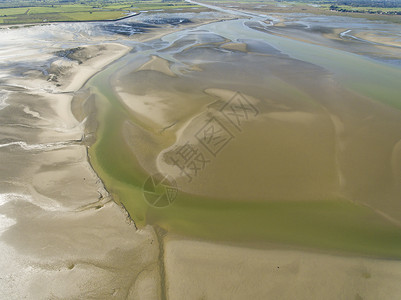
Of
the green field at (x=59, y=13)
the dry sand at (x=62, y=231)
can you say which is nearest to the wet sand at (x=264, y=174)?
the dry sand at (x=62, y=231)

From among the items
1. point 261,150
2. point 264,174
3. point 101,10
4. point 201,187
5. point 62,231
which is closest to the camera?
point 62,231

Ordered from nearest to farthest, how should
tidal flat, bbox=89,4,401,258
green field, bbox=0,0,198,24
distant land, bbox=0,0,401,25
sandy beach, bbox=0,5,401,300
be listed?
sandy beach, bbox=0,5,401,300, tidal flat, bbox=89,4,401,258, green field, bbox=0,0,198,24, distant land, bbox=0,0,401,25

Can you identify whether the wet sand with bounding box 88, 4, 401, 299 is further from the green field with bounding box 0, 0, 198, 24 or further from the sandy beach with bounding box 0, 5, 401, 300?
the green field with bounding box 0, 0, 198, 24

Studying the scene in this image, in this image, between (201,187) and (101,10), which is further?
(101,10)

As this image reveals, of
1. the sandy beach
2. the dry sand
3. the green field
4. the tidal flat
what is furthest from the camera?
the green field

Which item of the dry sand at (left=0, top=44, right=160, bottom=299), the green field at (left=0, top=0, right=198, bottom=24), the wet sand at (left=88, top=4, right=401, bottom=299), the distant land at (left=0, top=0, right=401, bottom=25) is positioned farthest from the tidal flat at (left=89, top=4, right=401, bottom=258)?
the distant land at (left=0, top=0, right=401, bottom=25)

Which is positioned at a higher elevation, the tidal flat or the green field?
the green field

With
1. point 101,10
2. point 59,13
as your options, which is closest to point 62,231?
point 59,13

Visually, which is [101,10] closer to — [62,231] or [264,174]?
[264,174]

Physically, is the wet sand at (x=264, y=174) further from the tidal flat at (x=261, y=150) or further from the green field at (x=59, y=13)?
the green field at (x=59, y=13)

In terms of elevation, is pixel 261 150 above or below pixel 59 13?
below

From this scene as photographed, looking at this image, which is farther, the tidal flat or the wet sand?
the tidal flat

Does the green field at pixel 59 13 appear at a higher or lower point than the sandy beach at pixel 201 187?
higher
